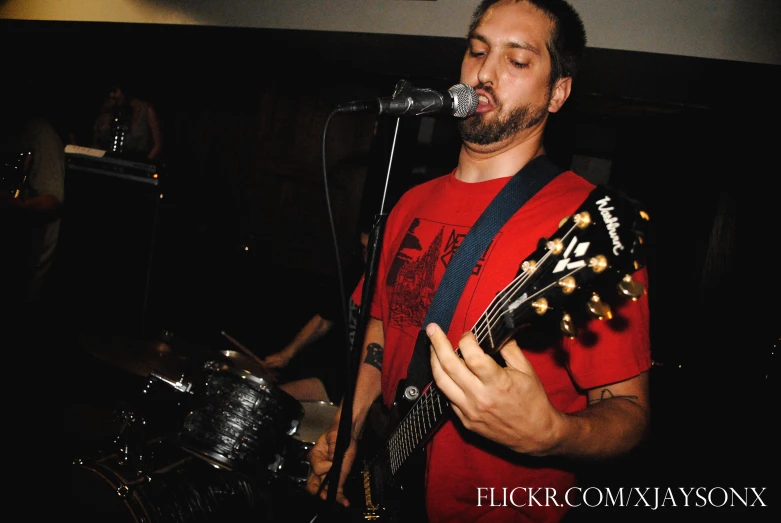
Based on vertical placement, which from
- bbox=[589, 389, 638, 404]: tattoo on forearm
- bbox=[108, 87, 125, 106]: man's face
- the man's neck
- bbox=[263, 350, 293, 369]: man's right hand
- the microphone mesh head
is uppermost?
bbox=[108, 87, 125, 106]: man's face

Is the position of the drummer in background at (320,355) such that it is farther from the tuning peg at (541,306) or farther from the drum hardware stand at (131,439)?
the tuning peg at (541,306)

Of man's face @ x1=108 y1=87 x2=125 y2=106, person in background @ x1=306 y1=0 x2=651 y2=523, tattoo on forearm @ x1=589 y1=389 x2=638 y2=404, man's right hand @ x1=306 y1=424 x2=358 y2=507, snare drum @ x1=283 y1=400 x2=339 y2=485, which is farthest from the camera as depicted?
man's face @ x1=108 y1=87 x2=125 y2=106

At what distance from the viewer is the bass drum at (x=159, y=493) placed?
1.92 metres

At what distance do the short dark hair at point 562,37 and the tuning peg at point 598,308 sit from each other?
41.6 inches

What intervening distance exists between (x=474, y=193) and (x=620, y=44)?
236 centimetres

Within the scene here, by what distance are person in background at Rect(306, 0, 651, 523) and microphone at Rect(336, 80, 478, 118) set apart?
Result: 21 centimetres

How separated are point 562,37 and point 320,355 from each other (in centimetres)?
383

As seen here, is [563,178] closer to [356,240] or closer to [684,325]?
[684,325]

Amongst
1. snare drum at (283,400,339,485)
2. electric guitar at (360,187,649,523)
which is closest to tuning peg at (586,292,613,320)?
electric guitar at (360,187,649,523)

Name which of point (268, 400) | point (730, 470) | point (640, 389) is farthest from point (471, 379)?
point (730, 470)

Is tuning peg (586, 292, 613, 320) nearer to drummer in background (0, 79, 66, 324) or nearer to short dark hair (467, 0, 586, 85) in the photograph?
short dark hair (467, 0, 586, 85)

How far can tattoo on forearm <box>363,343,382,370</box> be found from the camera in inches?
74.8

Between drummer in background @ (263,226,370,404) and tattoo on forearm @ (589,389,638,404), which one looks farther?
drummer in background @ (263,226,370,404)

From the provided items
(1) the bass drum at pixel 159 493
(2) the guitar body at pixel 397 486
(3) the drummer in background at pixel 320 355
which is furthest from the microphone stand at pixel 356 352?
(3) the drummer in background at pixel 320 355
